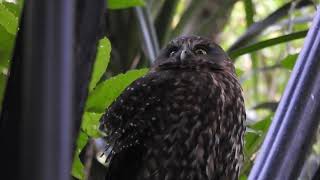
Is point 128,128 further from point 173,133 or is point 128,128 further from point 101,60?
point 101,60

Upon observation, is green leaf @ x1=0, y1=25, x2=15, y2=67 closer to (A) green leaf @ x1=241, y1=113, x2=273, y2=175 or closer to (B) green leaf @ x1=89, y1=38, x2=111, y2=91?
(B) green leaf @ x1=89, y1=38, x2=111, y2=91

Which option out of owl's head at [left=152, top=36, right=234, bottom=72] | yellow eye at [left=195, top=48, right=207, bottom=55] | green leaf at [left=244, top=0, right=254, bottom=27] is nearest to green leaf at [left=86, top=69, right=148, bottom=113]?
owl's head at [left=152, top=36, right=234, bottom=72]

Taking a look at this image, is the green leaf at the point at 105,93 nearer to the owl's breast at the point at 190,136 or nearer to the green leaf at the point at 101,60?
the green leaf at the point at 101,60

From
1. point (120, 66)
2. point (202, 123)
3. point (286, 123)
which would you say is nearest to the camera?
point (286, 123)

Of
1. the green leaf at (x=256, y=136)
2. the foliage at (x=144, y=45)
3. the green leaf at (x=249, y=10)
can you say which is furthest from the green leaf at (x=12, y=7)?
the green leaf at (x=249, y=10)

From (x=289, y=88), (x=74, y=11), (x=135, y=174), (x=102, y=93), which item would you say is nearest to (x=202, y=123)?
(x=135, y=174)

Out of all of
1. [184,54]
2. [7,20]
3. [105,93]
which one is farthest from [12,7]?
[184,54]

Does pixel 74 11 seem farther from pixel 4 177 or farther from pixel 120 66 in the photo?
pixel 120 66
